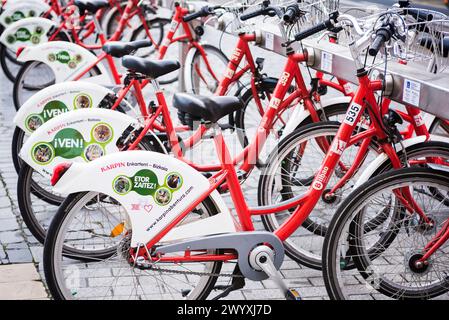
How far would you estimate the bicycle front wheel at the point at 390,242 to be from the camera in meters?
3.88

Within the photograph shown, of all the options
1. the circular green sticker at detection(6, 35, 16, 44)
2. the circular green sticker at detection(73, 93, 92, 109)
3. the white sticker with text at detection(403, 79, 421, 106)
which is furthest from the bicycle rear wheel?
the circular green sticker at detection(6, 35, 16, 44)

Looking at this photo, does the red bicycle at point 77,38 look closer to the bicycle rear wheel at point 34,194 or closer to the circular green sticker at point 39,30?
the circular green sticker at point 39,30

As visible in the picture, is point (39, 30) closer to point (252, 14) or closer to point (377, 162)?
point (252, 14)

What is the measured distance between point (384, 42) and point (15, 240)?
9.31 ft

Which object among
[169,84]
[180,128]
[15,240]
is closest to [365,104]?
[180,128]

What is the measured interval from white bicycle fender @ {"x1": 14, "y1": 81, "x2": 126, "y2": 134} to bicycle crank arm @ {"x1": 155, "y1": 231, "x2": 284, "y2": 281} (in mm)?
1708

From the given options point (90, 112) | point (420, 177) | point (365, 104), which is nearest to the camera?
point (420, 177)

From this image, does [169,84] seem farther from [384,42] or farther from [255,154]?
[384,42]

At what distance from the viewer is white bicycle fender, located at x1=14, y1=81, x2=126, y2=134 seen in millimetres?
5258

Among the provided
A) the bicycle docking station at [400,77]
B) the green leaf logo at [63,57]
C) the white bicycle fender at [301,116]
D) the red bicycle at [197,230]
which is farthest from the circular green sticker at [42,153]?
the green leaf logo at [63,57]

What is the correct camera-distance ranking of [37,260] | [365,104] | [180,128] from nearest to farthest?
[365,104]
[37,260]
[180,128]

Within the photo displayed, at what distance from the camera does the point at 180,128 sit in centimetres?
603
